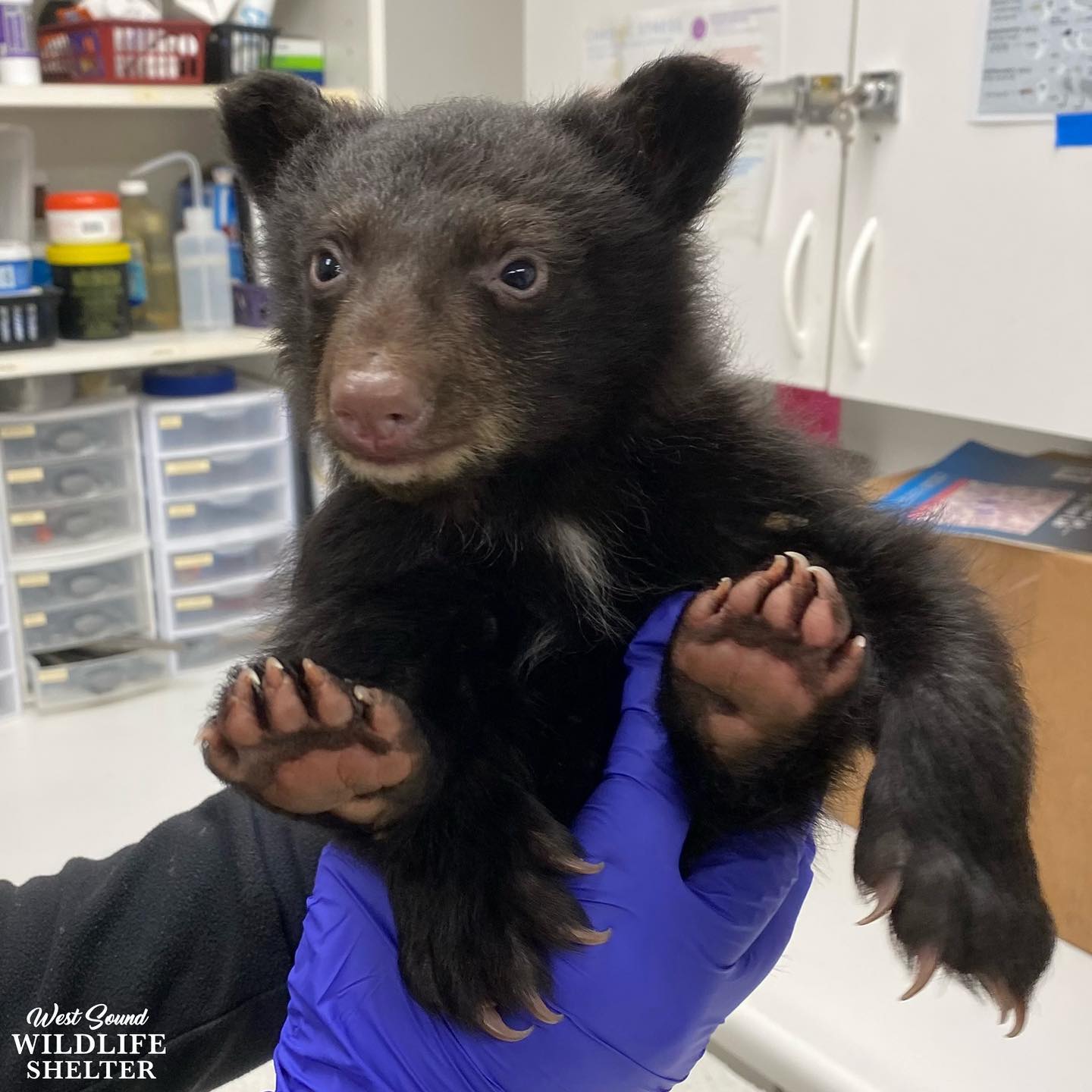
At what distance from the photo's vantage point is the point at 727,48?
7.55ft

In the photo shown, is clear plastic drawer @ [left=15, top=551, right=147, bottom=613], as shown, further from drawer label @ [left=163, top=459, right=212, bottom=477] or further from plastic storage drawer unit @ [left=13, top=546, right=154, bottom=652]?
drawer label @ [left=163, top=459, right=212, bottom=477]

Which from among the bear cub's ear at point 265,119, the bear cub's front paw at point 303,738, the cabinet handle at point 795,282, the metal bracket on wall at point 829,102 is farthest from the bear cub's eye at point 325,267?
the cabinet handle at point 795,282

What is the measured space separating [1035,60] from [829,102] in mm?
420

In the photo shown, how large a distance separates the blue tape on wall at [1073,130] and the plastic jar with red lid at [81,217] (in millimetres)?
1996

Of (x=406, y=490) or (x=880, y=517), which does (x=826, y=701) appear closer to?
(x=880, y=517)

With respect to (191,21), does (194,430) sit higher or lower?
lower

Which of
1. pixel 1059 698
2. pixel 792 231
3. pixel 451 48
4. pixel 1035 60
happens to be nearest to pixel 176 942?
pixel 1059 698

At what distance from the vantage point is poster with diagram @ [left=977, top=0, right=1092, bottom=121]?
173 cm

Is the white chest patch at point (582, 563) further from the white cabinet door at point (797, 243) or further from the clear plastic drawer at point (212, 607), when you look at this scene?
the clear plastic drawer at point (212, 607)

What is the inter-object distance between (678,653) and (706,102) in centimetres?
58

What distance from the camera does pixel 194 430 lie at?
2867 millimetres

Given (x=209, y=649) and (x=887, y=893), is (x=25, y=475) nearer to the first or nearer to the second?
Result: (x=209, y=649)

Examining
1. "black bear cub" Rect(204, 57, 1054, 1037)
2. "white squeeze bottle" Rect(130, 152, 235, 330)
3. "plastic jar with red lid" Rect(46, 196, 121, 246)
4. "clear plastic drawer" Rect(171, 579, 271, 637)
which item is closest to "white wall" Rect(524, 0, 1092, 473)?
"white squeeze bottle" Rect(130, 152, 235, 330)

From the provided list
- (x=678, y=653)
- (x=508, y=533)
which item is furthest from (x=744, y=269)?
(x=678, y=653)
